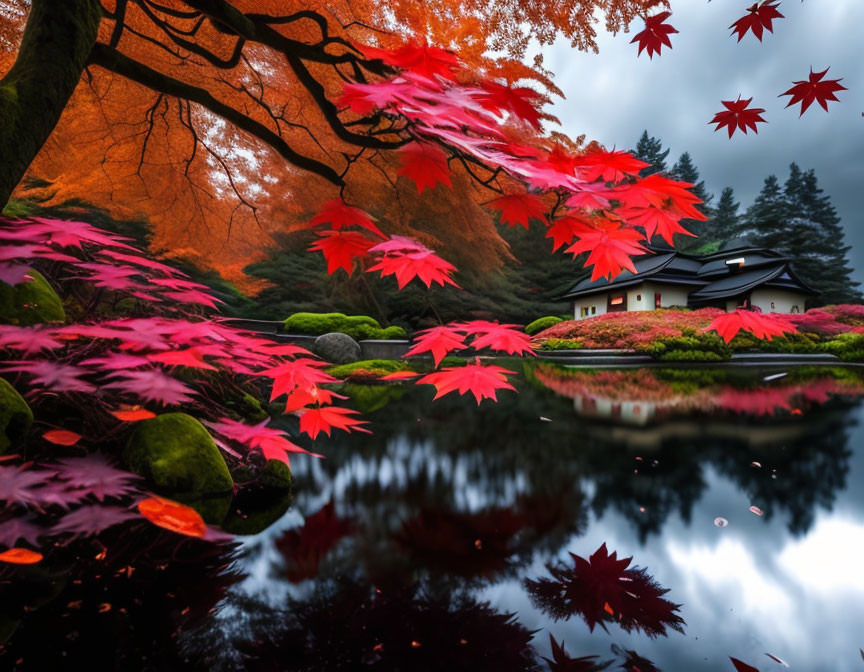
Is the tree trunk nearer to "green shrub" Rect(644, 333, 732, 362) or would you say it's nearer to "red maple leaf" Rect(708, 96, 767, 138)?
"red maple leaf" Rect(708, 96, 767, 138)

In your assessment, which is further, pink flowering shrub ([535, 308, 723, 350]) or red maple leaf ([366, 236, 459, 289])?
pink flowering shrub ([535, 308, 723, 350])

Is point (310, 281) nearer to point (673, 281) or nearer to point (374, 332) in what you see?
point (374, 332)

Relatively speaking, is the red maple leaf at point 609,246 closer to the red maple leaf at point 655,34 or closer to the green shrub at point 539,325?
the red maple leaf at point 655,34

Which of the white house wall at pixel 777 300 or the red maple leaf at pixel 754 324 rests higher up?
the white house wall at pixel 777 300

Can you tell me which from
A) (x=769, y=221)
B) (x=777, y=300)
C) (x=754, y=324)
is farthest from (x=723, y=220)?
(x=754, y=324)

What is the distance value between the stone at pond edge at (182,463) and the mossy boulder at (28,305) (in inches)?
29.2

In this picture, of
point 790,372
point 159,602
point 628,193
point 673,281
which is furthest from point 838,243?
point 159,602

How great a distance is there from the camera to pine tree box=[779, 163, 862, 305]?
21.1 meters

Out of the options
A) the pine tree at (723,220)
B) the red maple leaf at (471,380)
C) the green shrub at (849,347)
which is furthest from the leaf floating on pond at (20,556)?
the pine tree at (723,220)

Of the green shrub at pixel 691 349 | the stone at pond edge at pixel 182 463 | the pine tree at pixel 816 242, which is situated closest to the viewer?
the stone at pond edge at pixel 182 463

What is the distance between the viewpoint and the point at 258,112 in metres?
3.05

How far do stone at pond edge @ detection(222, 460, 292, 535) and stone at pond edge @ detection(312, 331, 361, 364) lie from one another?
7.04 meters

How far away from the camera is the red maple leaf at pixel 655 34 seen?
6.56 feet

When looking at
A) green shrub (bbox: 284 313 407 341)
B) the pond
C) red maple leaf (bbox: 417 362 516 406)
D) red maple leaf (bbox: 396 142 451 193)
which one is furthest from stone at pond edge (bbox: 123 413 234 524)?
green shrub (bbox: 284 313 407 341)
